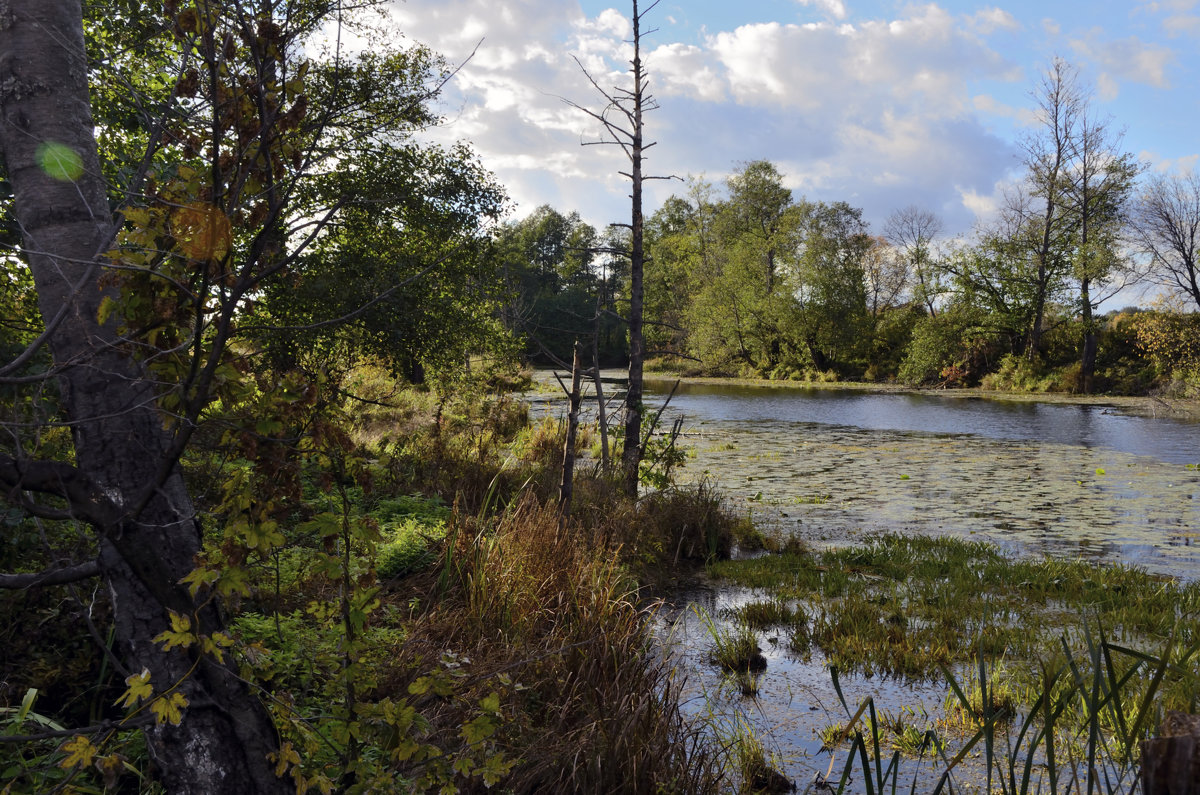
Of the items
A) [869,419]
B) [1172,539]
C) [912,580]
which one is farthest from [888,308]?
[912,580]

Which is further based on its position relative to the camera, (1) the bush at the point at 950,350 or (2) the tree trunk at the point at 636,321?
(1) the bush at the point at 950,350

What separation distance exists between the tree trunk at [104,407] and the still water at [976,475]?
28.3 feet

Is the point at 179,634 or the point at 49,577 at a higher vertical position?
the point at 49,577

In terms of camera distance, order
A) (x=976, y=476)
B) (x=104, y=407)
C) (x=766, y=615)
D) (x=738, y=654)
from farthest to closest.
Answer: (x=976, y=476) → (x=766, y=615) → (x=738, y=654) → (x=104, y=407)

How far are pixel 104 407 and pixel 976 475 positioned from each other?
15.2 metres

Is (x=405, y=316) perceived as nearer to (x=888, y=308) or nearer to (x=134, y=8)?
(x=134, y=8)

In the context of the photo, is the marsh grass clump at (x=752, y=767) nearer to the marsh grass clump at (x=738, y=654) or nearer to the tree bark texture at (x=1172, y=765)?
the marsh grass clump at (x=738, y=654)

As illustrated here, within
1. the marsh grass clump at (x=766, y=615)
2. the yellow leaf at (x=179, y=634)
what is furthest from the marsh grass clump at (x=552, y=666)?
the marsh grass clump at (x=766, y=615)

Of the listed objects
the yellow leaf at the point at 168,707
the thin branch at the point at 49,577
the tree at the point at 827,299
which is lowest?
the yellow leaf at the point at 168,707

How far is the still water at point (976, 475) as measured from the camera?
9930 mm

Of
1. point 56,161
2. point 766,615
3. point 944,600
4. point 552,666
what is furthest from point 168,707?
point 944,600

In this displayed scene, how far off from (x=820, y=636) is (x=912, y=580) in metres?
2.15

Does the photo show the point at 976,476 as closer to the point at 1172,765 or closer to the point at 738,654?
the point at 738,654

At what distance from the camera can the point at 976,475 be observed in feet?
47.1
